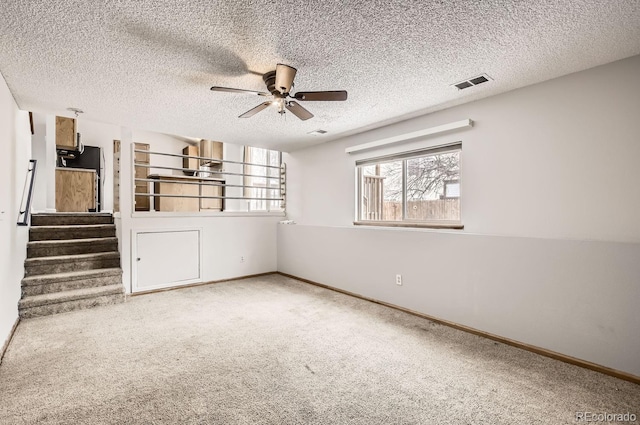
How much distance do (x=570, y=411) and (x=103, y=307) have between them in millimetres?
4671

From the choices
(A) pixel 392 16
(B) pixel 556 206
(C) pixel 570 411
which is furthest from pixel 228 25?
(C) pixel 570 411

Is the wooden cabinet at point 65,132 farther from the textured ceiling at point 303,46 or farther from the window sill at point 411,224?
the window sill at point 411,224

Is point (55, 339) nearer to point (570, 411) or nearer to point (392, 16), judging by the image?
point (392, 16)

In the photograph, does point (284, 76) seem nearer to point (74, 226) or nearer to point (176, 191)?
point (176, 191)

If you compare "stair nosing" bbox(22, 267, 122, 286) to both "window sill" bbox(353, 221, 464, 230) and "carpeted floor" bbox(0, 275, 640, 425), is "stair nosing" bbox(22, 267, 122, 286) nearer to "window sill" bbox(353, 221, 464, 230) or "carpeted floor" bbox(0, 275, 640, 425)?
"carpeted floor" bbox(0, 275, 640, 425)

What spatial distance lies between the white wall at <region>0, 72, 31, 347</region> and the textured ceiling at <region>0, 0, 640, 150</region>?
30 cm

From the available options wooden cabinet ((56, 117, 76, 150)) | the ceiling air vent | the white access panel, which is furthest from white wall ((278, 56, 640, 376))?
wooden cabinet ((56, 117, 76, 150))

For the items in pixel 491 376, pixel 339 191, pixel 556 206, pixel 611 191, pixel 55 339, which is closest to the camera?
pixel 491 376

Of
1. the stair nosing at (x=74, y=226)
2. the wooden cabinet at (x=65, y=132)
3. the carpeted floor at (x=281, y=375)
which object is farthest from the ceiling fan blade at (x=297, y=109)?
the wooden cabinet at (x=65, y=132)

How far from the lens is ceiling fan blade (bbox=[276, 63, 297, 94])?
226cm

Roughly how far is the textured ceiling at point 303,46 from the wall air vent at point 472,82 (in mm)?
76

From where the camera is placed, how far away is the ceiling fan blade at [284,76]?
2.26 metres

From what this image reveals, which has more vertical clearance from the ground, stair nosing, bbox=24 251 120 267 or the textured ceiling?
the textured ceiling

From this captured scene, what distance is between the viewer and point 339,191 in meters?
4.84
